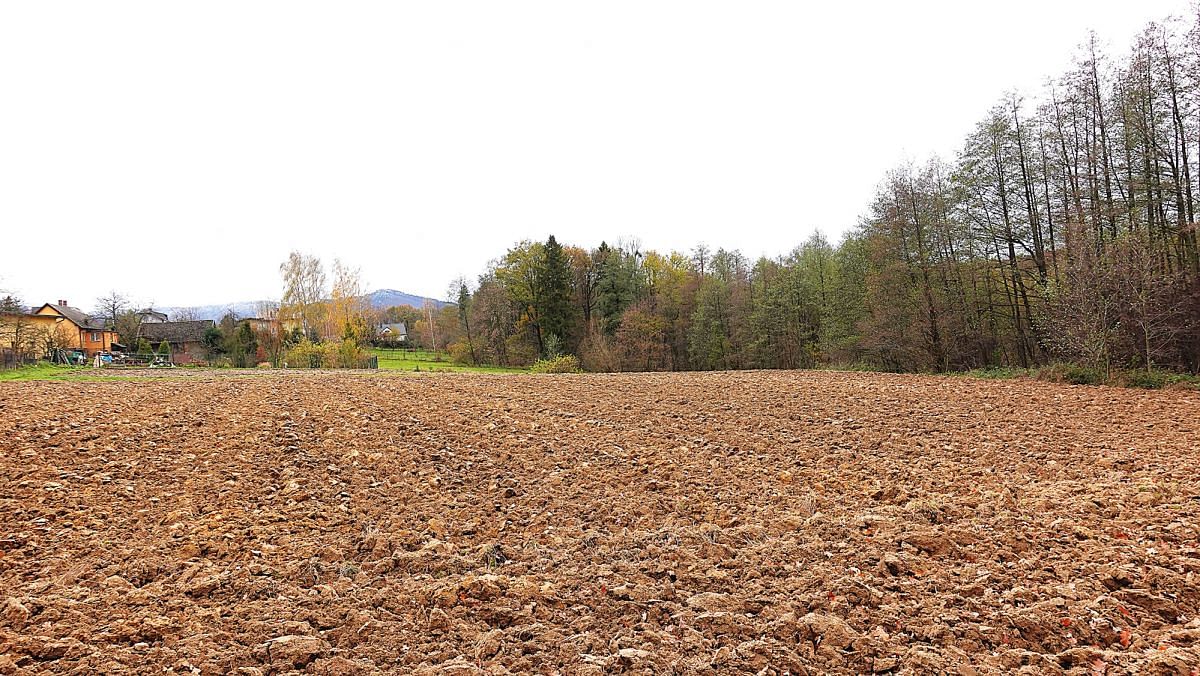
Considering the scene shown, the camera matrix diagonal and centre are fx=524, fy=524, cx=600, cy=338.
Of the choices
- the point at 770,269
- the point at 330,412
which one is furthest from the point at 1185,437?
the point at 770,269

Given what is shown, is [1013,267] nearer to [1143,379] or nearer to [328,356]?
[1143,379]

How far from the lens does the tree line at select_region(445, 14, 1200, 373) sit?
1262 centimetres

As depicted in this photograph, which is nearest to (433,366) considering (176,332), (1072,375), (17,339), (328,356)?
(328,356)

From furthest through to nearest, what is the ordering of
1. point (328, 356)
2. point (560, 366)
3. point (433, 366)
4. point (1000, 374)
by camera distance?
point (433, 366) → point (560, 366) → point (328, 356) → point (1000, 374)

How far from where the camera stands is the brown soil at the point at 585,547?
95.3 inches

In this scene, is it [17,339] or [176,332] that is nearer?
[17,339]

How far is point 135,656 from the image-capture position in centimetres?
235

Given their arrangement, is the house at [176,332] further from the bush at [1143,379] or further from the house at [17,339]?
the bush at [1143,379]

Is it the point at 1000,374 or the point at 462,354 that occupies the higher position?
the point at 462,354

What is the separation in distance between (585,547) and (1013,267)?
69.3 ft

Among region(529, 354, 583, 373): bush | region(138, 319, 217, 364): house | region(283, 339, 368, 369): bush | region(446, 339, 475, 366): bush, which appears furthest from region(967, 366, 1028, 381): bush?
region(138, 319, 217, 364): house

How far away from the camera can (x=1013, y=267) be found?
1841 cm

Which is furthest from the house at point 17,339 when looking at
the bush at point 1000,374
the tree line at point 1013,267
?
the bush at point 1000,374

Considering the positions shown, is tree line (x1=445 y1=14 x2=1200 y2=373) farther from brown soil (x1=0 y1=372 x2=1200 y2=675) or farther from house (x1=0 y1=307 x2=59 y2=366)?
house (x1=0 y1=307 x2=59 y2=366)
